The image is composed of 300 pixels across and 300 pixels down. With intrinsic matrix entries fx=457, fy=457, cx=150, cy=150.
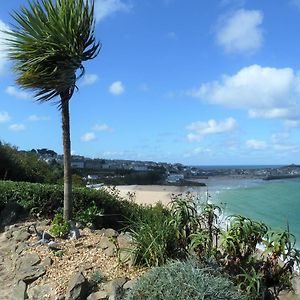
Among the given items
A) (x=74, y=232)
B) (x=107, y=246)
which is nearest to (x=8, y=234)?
(x=74, y=232)

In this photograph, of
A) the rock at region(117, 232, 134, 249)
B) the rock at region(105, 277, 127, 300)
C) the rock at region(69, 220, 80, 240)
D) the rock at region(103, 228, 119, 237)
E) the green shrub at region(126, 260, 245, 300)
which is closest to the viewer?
the green shrub at region(126, 260, 245, 300)

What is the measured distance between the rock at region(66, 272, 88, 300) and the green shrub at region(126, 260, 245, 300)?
85 centimetres

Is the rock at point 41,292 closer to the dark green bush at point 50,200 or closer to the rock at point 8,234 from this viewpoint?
the rock at point 8,234

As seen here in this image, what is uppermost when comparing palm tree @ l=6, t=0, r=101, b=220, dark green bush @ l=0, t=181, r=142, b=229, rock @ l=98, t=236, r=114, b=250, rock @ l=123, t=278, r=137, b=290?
palm tree @ l=6, t=0, r=101, b=220

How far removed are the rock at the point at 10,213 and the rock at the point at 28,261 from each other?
2.53 metres

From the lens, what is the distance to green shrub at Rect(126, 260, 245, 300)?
4496mm

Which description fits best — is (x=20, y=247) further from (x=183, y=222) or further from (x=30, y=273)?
(x=183, y=222)

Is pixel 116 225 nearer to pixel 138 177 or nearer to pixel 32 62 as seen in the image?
pixel 32 62

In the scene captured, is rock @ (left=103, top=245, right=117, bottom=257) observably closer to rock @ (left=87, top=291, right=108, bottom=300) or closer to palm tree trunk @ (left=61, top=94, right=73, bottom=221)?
rock @ (left=87, top=291, right=108, bottom=300)

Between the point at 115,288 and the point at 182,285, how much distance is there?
1.02m

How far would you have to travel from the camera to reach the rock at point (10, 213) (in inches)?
369

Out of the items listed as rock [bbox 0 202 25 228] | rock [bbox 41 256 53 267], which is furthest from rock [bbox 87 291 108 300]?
rock [bbox 0 202 25 228]

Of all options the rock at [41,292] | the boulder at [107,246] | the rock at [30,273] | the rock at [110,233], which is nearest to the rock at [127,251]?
the boulder at [107,246]

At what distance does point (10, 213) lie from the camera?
374 inches
